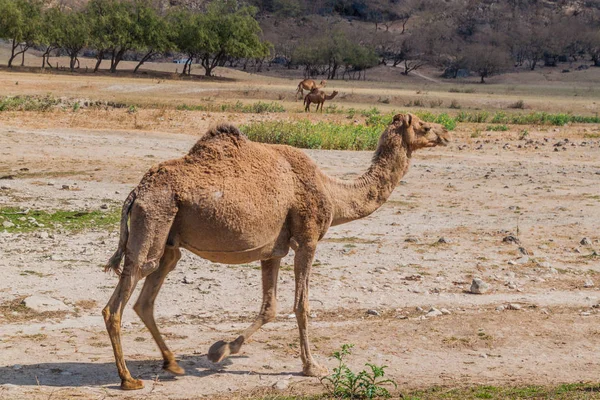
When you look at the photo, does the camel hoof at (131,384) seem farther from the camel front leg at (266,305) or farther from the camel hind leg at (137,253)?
the camel front leg at (266,305)

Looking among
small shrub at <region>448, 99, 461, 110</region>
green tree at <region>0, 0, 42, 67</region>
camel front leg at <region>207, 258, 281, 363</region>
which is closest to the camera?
camel front leg at <region>207, 258, 281, 363</region>

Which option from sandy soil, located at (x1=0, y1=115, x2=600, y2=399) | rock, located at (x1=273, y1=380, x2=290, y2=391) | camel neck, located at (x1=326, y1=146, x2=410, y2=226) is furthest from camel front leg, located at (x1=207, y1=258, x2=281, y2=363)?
camel neck, located at (x1=326, y1=146, x2=410, y2=226)

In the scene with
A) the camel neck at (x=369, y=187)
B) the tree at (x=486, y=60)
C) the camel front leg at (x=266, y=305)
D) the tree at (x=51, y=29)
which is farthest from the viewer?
the tree at (x=486, y=60)

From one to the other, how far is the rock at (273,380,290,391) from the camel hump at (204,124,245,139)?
1963 mm

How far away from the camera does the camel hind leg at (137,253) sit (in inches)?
254

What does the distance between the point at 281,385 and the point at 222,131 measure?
204cm

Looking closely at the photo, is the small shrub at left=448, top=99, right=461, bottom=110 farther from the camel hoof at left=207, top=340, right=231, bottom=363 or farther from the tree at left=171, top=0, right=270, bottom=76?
the camel hoof at left=207, top=340, right=231, bottom=363

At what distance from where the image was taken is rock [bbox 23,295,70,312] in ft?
28.2

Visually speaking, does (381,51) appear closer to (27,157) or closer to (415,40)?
(415,40)

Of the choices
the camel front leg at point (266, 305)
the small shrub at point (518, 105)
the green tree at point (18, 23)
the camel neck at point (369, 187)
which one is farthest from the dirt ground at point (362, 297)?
the green tree at point (18, 23)

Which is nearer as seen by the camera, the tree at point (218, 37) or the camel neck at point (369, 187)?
the camel neck at point (369, 187)

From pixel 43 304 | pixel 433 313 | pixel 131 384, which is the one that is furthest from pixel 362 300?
pixel 131 384

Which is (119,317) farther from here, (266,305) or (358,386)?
(358,386)

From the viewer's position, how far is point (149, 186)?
6551mm
